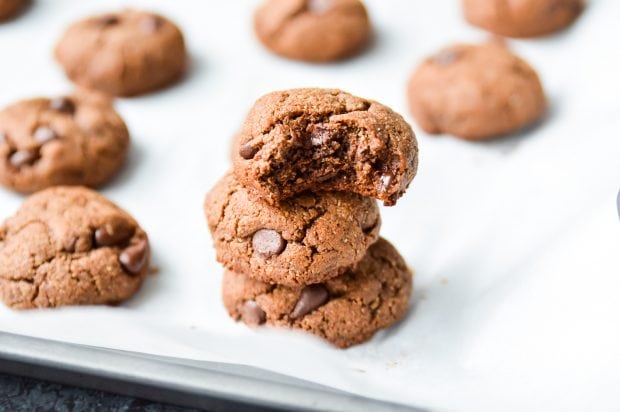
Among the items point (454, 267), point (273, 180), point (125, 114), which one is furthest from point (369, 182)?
point (125, 114)

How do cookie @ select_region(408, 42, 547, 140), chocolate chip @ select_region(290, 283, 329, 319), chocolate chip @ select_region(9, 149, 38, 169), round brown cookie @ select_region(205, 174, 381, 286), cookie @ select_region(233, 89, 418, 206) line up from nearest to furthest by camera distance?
cookie @ select_region(233, 89, 418, 206) < round brown cookie @ select_region(205, 174, 381, 286) < chocolate chip @ select_region(290, 283, 329, 319) < chocolate chip @ select_region(9, 149, 38, 169) < cookie @ select_region(408, 42, 547, 140)

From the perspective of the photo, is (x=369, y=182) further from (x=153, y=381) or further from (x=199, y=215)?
(x=199, y=215)

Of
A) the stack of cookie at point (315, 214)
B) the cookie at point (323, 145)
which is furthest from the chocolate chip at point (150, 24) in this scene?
the cookie at point (323, 145)

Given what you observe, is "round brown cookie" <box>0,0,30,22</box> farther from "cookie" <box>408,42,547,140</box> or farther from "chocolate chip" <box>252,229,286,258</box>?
"chocolate chip" <box>252,229,286,258</box>

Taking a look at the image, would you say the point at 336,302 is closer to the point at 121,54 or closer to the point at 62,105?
the point at 62,105

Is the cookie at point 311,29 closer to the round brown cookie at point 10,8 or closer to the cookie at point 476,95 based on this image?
the cookie at point 476,95

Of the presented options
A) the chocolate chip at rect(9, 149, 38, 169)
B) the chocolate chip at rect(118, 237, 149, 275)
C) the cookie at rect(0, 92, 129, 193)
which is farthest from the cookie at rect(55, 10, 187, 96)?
the chocolate chip at rect(118, 237, 149, 275)

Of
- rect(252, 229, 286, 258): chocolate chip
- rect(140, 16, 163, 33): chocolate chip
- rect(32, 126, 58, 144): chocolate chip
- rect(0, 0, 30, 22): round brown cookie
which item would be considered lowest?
rect(0, 0, 30, 22): round brown cookie
